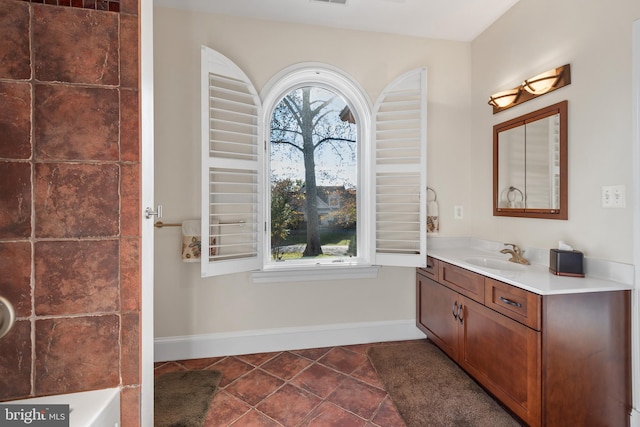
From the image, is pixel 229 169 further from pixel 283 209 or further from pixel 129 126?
pixel 129 126

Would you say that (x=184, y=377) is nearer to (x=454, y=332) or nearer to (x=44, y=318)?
(x=44, y=318)

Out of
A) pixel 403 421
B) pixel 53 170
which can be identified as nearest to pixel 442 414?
pixel 403 421

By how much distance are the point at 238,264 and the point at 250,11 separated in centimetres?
199

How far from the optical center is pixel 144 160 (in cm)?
87

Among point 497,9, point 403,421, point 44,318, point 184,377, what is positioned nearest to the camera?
point 44,318

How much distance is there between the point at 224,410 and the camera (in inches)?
70.0

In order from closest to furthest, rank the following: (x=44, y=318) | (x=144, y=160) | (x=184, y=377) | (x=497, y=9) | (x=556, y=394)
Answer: (x=44, y=318) < (x=144, y=160) < (x=556, y=394) < (x=184, y=377) < (x=497, y=9)

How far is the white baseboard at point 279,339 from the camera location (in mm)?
2336

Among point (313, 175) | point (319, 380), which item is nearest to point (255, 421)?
point (319, 380)

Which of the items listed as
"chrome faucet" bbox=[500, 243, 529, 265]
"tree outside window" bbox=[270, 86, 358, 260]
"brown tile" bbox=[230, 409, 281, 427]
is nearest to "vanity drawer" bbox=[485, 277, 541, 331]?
"chrome faucet" bbox=[500, 243, 529, 265]

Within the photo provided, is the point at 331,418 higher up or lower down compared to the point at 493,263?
lower down

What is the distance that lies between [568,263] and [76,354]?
2.27 meters

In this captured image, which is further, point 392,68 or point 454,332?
point 392,68

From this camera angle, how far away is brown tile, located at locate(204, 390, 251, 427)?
1.68 meters
